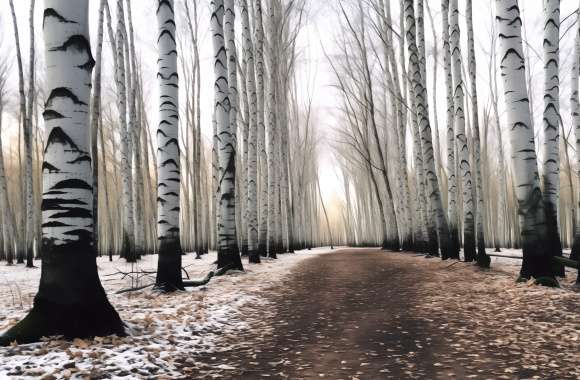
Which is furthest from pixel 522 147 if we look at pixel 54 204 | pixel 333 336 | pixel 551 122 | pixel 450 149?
pixel 54 204

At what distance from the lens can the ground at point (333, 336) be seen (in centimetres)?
340

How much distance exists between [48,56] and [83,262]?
203cm

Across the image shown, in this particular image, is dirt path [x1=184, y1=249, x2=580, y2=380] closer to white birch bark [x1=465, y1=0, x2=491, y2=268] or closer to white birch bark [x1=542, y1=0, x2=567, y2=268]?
white birch bark [x1=542, y1=0, x2=567, y2=268]

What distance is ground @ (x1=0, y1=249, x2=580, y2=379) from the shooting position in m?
3.40

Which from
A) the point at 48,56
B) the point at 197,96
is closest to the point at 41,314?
the point at 48,56

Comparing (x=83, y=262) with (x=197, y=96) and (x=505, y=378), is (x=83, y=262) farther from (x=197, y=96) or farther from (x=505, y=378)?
(x=197, y=96)

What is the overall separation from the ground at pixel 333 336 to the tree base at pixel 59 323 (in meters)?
0.16

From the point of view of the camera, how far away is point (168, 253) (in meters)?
6.76

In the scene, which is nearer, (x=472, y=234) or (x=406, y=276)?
(x=406, y=276)

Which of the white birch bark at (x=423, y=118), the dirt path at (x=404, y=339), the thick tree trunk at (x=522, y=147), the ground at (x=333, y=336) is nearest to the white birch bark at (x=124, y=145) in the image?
the ground at (x=333, y=336)

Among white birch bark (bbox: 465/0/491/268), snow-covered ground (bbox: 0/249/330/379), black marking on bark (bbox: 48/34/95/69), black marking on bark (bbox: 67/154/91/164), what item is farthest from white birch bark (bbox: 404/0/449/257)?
black marking on bark (bbox: 48/34/95/69)

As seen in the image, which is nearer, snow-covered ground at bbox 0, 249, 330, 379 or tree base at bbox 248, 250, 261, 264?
snow-covered ground at bbox 0, 249, 330, 379

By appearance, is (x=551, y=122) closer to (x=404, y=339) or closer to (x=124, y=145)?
(x=404, y=339)

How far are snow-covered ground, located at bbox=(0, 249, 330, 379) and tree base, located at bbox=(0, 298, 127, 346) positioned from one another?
123 millimetres
